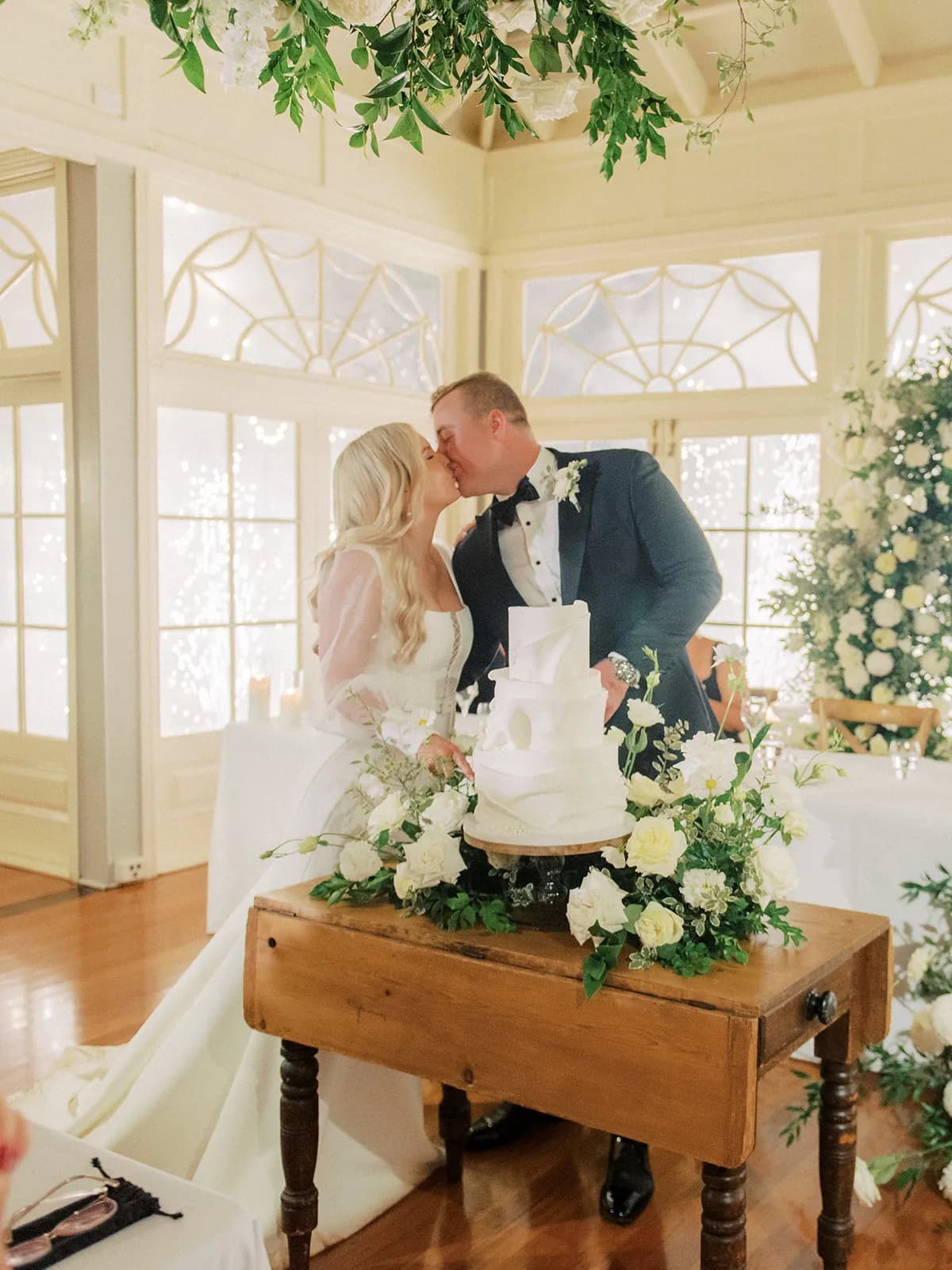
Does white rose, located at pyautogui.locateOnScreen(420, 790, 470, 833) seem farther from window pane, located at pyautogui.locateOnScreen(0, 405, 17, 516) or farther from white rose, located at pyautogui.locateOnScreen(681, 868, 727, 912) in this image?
window pane, located at pyautogui.locateOnScreen(0, 405, 17, 516)

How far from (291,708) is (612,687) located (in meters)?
2.27

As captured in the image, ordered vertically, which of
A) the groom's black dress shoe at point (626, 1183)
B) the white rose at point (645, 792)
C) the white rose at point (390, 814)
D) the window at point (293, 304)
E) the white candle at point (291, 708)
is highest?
the window at point (293, 304)

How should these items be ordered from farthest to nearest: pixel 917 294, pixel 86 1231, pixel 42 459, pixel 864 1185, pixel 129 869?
pixel 917 294 < pixel 42 459 < pixel 129 869 < pixel 864 1185 < pixel 86 1231

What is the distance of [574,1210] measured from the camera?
2.79m

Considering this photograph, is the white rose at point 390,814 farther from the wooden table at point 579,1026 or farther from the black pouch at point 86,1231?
the black pouch at point 86,1231

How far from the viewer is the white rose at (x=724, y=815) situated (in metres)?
2.12

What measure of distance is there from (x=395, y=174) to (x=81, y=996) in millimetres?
4528

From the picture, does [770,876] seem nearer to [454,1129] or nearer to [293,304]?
[454,1129]

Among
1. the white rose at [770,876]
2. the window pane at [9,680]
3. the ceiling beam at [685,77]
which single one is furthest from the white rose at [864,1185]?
the ceiling beam at [685,77]

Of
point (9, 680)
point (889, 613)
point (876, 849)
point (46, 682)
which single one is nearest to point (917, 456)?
point (889, 613)

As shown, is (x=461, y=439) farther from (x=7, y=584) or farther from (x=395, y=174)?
(x=395, y=174)

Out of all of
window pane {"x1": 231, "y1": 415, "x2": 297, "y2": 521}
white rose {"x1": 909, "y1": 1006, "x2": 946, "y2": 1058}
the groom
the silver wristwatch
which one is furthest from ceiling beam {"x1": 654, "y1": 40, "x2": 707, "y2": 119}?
white rose {"x1": 909, "y1": 1006, "x2": 946, "y2": 1058}

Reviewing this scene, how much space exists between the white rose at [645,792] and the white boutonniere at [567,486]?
0.91 meters

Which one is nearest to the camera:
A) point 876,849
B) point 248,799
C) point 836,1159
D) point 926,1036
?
point 836,1159
